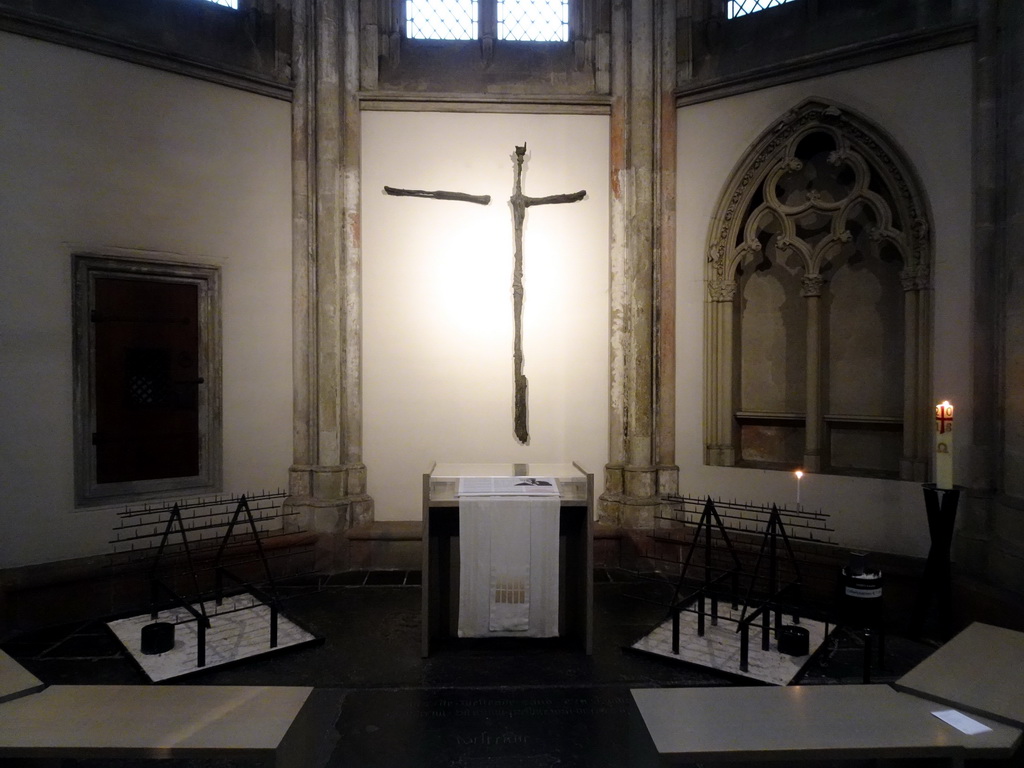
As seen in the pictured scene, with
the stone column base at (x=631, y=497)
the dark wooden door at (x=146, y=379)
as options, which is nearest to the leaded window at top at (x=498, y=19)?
the dark wooden door at (x=146, y=379)

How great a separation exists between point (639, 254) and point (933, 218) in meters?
2.06

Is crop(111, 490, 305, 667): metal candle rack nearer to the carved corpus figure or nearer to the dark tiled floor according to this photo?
the dark tiled floor

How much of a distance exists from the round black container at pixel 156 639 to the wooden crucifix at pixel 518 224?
9.54 feet

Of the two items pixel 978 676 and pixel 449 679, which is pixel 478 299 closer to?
pixel 449 679

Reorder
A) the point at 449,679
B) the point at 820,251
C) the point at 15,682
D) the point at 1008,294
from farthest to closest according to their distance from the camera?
the point at 820,251 → the point at 1008,294 → the point at 449,679 → the point at 15,682

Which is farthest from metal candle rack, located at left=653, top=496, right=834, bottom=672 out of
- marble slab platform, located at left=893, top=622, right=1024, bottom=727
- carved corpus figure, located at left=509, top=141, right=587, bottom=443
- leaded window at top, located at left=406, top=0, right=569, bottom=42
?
leaded window at top, located at left=406, top=0, right=569, bottom=42

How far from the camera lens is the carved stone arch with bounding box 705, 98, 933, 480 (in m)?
4.48

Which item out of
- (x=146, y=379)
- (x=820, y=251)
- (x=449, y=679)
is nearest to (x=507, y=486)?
(x=449, y=679)

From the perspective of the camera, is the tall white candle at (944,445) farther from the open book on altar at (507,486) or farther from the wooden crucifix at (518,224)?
the wooden crucifix at (518,224)

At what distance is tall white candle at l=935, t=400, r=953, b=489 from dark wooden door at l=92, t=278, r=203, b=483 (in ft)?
16.6

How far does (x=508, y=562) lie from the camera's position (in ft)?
11.8

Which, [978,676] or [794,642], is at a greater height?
[978,676]

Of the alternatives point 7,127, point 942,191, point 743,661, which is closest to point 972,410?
point 942,191

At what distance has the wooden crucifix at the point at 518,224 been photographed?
5441mm
